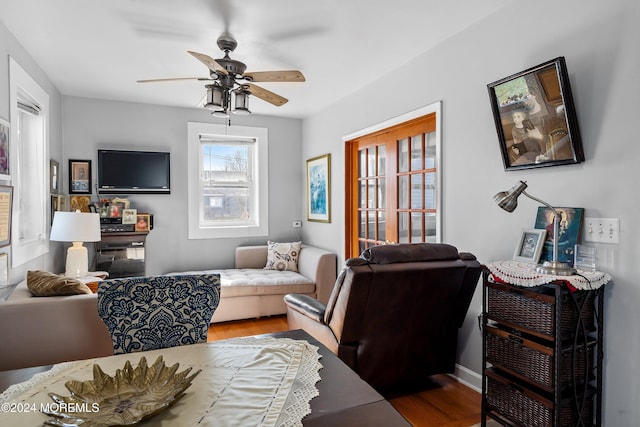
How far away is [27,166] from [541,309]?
4.11 meters

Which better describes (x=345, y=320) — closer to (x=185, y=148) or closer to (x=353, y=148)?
(x=353, y=148)

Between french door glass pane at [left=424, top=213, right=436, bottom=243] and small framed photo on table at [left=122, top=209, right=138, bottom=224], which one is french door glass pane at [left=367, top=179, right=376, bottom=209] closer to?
french door glass pane at [left=424, top=213, right=436, bottom=243]

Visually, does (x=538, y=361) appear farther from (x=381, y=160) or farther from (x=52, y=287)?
(x=52, y=287)

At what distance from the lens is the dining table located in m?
0.92

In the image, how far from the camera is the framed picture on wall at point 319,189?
4.87m

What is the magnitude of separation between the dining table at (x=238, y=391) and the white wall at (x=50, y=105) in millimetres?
2037

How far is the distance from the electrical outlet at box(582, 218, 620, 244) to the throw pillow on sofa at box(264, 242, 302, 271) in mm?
3462

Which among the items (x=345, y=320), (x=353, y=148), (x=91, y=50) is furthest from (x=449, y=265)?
(x=91, y=50)

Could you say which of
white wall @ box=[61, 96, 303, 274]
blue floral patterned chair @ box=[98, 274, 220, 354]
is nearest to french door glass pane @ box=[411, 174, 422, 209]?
blue floral patterned chair @ box=[98, 274, 220, 354]

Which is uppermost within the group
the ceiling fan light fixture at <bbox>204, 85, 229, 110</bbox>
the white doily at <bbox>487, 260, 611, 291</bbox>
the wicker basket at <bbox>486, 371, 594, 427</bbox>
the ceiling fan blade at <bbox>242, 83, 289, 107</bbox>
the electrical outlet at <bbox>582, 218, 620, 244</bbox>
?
the ceiling fan blade at <bbox>242, 83, 289, 107</bbox>

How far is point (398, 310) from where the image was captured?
7.68 feet

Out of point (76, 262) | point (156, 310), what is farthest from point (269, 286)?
point (156, 310)

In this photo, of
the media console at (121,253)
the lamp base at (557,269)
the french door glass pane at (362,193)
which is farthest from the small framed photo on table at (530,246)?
the media console at (121,253)

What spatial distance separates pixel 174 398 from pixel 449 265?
5.97 ft
